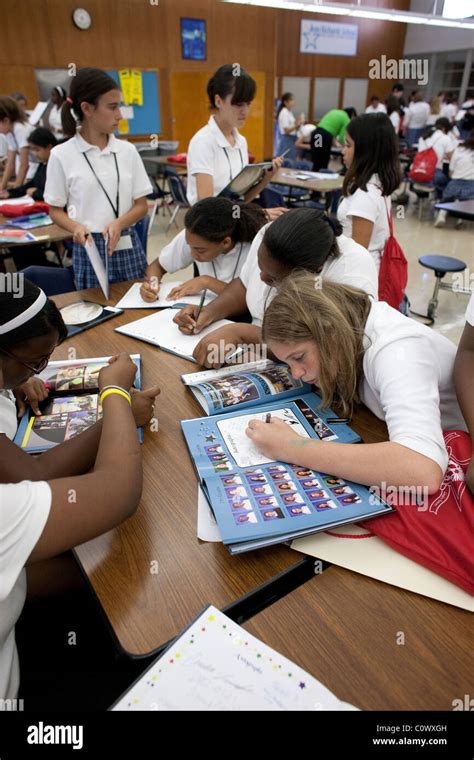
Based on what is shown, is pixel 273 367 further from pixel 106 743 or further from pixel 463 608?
pixel 106 743

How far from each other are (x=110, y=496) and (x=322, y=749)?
48 cm

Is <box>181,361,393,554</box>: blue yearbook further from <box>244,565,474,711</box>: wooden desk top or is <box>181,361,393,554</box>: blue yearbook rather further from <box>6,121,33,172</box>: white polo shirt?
<box>6,121,33,172</box>: white polo shirt

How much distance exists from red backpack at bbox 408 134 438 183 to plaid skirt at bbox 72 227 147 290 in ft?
18.1

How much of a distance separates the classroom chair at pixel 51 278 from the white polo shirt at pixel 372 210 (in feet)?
4.58

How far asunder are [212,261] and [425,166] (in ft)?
18.7

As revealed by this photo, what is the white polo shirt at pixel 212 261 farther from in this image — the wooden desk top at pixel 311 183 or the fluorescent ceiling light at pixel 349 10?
→ the fluorescent ceiling light at pixel 349 10

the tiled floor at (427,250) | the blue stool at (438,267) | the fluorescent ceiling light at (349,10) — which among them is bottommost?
the tiled floor at (427,250)

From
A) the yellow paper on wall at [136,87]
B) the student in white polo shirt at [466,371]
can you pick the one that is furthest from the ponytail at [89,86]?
the yellow paper on wall at [136,87]

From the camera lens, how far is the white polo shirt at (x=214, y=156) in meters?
2.45

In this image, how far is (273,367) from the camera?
1387 mm

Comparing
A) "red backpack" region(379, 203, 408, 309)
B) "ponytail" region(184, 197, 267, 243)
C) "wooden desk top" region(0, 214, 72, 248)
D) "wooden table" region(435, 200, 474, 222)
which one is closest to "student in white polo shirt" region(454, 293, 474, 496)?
"ponytail" region(184, 197, 267, 243)

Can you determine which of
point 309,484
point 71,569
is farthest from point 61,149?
point 309,484

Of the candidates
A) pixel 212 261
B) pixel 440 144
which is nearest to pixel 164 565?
pixel 212 261

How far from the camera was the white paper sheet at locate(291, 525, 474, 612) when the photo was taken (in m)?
0.77
